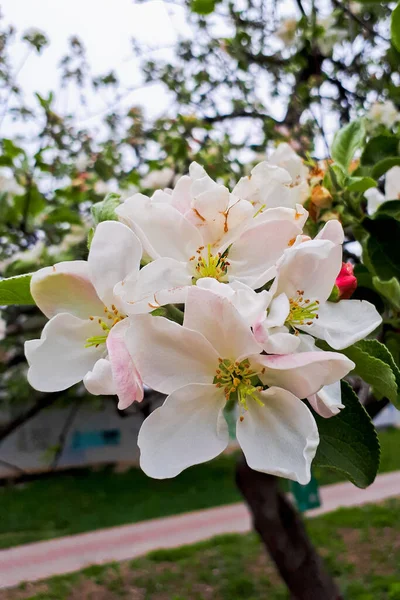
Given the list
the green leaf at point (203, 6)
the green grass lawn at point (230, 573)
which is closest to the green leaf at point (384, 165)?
the green leaf at point (203, 6)

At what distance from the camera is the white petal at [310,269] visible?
18.3 inches

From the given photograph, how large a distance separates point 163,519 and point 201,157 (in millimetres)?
5782

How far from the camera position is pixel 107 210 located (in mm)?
558

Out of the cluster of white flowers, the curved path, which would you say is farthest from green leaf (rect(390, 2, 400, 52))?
the curved path

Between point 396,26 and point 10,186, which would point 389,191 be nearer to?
point 396,26

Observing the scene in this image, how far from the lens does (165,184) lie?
6.34ft

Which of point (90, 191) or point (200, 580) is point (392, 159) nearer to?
point (90, 191)

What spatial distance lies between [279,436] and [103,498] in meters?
8.26

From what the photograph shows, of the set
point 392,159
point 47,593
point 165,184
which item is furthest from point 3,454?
point 392,159

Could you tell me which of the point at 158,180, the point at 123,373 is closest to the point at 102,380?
the point at 123,373

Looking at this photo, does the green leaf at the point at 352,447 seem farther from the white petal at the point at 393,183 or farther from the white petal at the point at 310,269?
the white petal at the point at 393,183

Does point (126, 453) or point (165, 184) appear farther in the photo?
point (126, 453)

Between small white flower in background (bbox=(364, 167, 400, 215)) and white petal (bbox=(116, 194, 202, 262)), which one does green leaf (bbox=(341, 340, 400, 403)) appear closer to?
white petal (bbox=(116, 194, 202, 262))

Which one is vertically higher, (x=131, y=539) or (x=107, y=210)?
(x=107, y=210)
